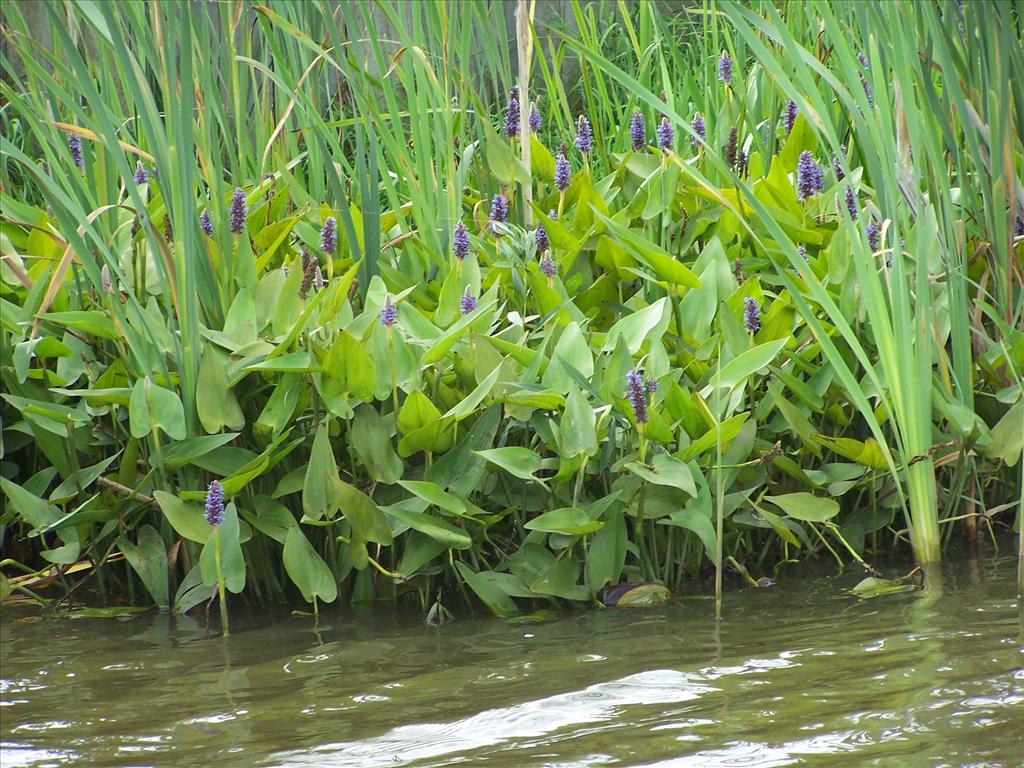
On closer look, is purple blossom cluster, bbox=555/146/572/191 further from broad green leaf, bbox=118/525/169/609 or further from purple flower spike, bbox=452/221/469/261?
broad green leaf, bbox=118/525/169/609

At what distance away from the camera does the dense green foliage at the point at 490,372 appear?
1.67 meters

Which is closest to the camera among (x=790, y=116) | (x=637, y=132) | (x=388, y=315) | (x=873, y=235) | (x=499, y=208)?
(x=388, y=315)

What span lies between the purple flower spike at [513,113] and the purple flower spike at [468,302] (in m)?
0.66

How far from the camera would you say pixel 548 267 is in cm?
201

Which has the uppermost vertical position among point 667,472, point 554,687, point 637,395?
point 637,395

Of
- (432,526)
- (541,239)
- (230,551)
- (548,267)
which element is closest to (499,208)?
(541,239)

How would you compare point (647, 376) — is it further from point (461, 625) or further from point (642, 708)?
point (642, 708)

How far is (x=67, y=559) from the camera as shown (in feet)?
5.76

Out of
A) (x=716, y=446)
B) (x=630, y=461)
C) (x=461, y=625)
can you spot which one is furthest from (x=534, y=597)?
(x=716, y=446)

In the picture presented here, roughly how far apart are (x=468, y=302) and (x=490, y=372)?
181mm

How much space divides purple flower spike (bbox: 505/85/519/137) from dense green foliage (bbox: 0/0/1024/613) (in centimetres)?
25

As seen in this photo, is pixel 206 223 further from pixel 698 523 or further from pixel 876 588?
pixel 876 588

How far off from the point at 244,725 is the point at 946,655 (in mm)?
827

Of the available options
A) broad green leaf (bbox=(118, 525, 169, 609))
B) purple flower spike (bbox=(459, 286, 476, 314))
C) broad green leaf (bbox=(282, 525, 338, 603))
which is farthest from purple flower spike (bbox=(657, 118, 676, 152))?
broad green leaf (bbox=(118, 525, 169, 609))
